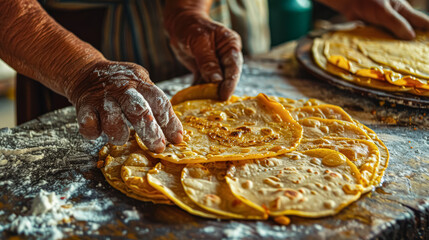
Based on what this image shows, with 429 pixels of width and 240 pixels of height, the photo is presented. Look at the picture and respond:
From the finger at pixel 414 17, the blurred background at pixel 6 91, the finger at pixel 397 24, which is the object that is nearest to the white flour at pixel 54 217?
the finger at pixel 397 24

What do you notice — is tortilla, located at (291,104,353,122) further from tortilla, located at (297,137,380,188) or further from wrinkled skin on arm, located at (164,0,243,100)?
wrinkled skin on arm, located at (164,0,243,100)

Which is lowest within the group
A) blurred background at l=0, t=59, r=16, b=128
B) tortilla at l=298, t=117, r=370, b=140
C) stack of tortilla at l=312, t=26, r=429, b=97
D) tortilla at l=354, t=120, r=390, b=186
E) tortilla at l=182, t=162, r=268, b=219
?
blurred background at l=0, t=59, r=16, b=128

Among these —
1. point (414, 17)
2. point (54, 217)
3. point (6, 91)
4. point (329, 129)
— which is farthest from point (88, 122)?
point (6, 91)

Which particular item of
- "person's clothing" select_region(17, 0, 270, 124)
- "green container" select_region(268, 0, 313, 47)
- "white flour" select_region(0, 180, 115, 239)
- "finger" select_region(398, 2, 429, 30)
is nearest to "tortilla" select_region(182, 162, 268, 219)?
"white flour" select_region(0, 180, 115, 239)

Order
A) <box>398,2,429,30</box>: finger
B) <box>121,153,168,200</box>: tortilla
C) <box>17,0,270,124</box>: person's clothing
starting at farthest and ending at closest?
<box>398,2,429,30</box>: finger
<box>17,0,270,124</box>: person's clothing
<box>121,153,168,200</box>: tortilla

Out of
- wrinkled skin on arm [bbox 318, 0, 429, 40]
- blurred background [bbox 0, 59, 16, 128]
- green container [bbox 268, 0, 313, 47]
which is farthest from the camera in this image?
blurred background [bbox 0, 59, 16, 128]

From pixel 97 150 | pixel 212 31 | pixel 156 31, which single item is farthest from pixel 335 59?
pixel 97 150

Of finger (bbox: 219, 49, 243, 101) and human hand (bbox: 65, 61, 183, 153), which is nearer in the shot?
human hand (bbox: 65, 61, 183, 153)
